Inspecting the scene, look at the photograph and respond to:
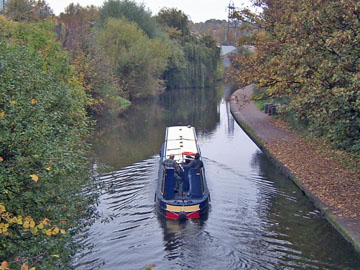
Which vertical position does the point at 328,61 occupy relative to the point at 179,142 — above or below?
above

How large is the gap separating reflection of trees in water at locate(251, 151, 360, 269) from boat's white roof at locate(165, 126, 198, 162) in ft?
10.1

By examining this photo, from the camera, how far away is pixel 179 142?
18078 mm

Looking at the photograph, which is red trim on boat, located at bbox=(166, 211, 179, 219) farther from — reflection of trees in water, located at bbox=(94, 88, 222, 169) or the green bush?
reflection of trees in water, located at bbox=(94, 88, 222, 169)

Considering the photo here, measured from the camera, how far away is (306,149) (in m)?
20.2

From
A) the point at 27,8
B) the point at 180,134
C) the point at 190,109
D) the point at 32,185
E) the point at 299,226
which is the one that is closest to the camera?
the point at 32,185

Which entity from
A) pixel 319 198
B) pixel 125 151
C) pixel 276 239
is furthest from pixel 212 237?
pixel 125 151

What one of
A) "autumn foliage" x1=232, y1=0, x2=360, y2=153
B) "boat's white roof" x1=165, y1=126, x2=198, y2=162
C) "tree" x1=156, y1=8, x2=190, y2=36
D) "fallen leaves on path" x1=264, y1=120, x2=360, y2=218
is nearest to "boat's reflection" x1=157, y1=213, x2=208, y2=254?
"boat's white roof" x1=165, y1=126, x2=198, y2=162

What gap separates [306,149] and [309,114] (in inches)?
270

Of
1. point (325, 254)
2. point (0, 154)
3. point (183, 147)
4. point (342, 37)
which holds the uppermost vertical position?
point (342, 37)

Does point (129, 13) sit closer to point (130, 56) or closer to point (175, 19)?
point (130, 56)

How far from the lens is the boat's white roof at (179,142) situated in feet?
54.9

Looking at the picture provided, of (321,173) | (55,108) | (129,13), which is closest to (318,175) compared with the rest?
(321,173)

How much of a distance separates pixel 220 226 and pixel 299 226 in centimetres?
228

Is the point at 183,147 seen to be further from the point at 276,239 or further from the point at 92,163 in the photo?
the point at 276,239
